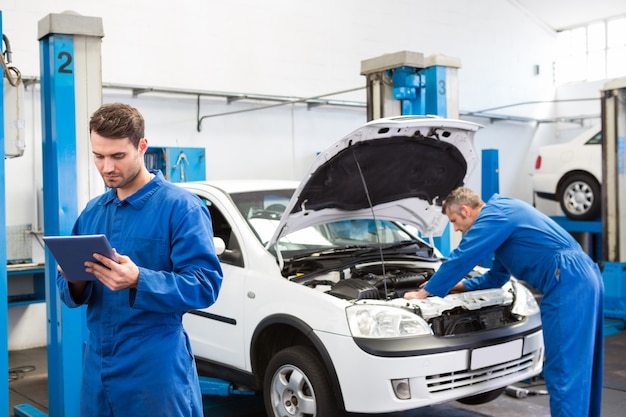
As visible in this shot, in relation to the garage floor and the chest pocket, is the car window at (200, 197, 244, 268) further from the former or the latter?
the chest pocket

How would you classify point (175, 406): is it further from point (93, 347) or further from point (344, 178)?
point (344, 178)

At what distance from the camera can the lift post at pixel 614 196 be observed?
806cm

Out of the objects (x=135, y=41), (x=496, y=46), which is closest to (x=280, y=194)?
(x=135, y=41)

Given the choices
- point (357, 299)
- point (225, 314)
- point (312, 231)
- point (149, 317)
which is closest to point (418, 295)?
point (357, 299)

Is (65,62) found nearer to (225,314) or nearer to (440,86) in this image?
(225,314)

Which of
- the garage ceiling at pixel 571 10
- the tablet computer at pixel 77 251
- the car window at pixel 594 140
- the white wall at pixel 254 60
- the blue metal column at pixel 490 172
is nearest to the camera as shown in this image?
the tablet computer at pixel 77 251

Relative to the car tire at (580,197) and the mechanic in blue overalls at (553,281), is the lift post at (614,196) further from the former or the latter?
the mechanic in blue overalls at (553,281)

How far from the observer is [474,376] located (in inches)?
154

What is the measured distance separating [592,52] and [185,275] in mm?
13263

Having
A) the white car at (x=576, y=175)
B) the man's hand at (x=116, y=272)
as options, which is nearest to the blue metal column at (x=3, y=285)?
the man's hand at (x=116, y=272)

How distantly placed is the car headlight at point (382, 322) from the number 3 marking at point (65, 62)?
79.3 inches

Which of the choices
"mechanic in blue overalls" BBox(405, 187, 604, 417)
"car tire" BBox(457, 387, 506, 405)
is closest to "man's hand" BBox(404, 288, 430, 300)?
"mechanic in blue overalls" BBox(405, 187, 604, 417)

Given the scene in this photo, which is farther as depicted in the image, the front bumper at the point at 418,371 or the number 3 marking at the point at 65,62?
the number 3 marking at the point at 65,62

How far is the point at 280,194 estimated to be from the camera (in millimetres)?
5004
